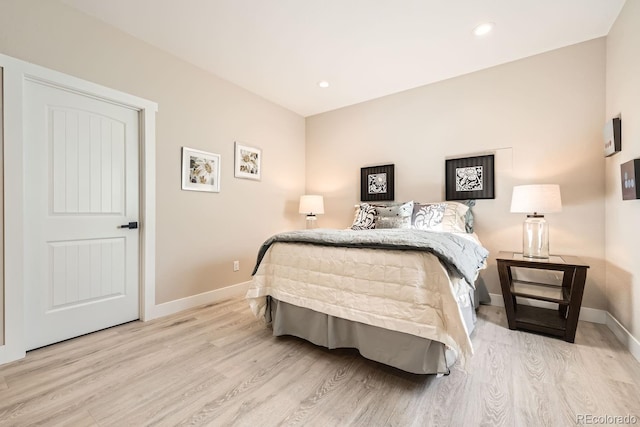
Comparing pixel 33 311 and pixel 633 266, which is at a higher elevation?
pixel 633 266

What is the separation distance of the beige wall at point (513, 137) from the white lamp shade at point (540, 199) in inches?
17.5

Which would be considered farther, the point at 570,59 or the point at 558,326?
the point at 570,59

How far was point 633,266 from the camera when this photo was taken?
1858 millimetres

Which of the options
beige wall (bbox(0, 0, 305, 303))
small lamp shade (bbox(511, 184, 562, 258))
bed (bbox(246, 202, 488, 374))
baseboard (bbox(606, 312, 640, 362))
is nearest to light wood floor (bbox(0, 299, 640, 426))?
baseboard (bbox(606, 312, 640, 362))

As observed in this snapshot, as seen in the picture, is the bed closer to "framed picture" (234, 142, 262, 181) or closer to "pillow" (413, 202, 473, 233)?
"pillow" (413, 202, 473, 233)

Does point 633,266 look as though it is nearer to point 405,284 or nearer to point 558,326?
point 558,326

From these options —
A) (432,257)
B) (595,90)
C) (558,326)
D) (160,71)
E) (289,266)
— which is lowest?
(558,326)

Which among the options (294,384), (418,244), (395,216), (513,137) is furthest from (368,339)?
(513,137)

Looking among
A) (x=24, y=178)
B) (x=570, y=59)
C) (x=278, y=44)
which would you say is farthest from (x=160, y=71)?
(x=570, y=59)

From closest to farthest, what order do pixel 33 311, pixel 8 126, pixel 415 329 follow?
pixel 415 329 < pixel 8 126 < pixel 33 311

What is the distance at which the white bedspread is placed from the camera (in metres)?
1.44

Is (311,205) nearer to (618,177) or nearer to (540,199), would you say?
(540,199)

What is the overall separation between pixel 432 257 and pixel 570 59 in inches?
102

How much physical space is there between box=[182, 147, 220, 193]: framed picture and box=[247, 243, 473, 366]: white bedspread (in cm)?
130
